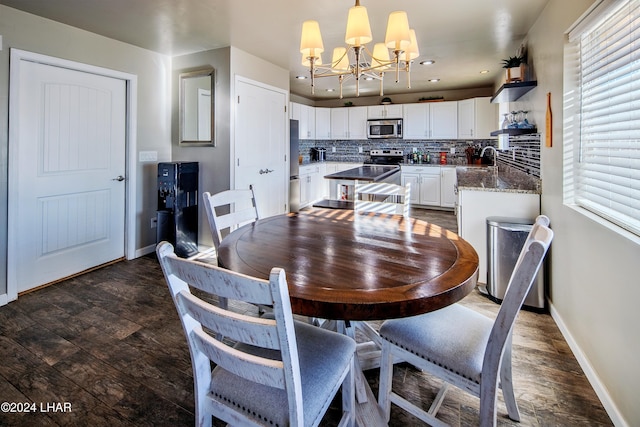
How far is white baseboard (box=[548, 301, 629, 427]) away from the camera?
1.45 m

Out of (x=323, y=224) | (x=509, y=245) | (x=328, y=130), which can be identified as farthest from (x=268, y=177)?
(x=328, y=130)

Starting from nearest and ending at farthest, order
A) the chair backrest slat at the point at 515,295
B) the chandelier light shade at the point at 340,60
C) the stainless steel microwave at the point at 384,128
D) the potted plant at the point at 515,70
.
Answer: the chair backrest slat at the point at 515,295, the chandelier light shade at the point at 340,60, the potted plant at the point at 515,70, the stainless steel microwave at the point at 384,128

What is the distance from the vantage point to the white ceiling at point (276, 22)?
8.59 ft

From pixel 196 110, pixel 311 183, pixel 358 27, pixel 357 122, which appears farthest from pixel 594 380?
pixel 357 122

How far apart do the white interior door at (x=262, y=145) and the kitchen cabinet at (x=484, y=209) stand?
7.83 ft

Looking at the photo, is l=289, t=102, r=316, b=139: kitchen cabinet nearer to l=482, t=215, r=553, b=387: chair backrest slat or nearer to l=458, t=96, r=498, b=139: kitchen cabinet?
l=458, t=96, r=498, b=139: kitchen cabinet

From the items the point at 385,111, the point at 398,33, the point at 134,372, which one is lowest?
the point at 134,372

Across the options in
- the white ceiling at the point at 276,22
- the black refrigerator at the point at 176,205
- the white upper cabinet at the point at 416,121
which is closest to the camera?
the white ceiling at the point at 276,22

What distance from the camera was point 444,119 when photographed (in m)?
6.38

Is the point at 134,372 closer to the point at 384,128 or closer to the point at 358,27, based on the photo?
the point at 358,27

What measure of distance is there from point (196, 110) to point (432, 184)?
4329 mm

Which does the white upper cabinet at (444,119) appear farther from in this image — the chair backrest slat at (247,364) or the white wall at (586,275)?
the chair backrest slat at (247,364)

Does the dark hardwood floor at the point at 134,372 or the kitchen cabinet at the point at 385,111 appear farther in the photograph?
the kitchen cabinet at the point at 385,111

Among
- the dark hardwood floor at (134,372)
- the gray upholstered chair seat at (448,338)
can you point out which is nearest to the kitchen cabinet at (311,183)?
the dark hardwood floor at (134,372)
